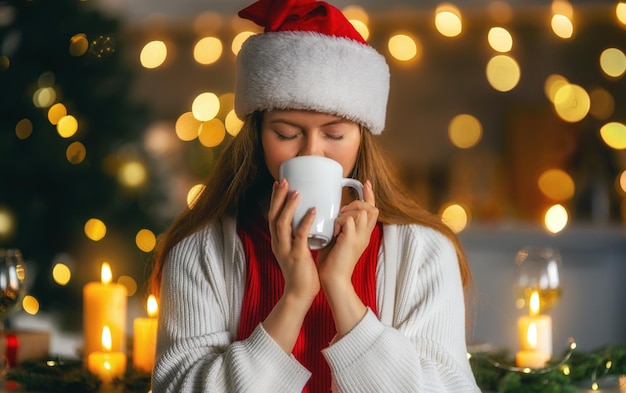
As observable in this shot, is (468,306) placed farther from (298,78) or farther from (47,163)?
(47,163)

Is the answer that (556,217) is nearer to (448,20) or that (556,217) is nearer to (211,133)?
(448,20)

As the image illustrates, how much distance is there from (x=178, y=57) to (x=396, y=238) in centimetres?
270

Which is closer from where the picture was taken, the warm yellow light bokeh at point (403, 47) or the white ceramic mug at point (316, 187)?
the white ceramic mug at point (316, 187)

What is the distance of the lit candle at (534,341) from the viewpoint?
1372mm

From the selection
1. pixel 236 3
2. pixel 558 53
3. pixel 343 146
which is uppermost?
pixel 236 3

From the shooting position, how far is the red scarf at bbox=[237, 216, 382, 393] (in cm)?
119

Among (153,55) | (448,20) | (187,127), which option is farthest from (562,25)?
(153,55)

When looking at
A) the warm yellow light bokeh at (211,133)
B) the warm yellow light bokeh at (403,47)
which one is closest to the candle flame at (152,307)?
the warm yellow light bokeh at (211,133)

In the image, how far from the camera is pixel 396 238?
4.13 ft

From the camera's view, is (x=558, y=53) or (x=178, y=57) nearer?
(x=558, y=53)

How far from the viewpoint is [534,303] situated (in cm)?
151

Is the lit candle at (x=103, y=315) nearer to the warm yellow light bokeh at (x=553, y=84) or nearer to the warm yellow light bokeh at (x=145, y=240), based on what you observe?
the warm yellow light bokeh at (x=145, y=240)

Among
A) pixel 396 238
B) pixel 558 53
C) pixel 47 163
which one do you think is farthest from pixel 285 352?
pixel 558 53

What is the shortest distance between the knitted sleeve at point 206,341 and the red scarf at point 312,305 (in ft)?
0.11
